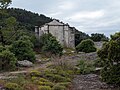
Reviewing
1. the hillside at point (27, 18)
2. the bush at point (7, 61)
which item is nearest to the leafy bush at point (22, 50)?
the bush at point (7, 61)

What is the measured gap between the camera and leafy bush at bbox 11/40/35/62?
29.8 metres

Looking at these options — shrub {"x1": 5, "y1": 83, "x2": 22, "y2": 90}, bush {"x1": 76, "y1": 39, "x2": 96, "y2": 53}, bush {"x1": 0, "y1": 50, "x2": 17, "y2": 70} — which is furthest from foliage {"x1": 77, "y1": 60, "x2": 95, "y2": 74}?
bush {"x1": 76, "y1": 39, "x2": 96, "y2": 53}

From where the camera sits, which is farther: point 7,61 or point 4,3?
point 4,3

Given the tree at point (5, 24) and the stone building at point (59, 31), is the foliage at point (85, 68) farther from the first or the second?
the stone building at point (59, 31)

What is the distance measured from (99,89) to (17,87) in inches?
196

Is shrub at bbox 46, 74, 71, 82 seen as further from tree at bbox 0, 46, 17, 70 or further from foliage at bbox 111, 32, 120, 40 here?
tree at bbox 0, 46, 17, 70

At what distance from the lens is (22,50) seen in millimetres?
29922

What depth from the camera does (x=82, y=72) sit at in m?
24.6

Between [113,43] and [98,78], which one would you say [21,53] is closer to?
[98,78]

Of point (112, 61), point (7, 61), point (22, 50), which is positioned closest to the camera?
point (112, 61)

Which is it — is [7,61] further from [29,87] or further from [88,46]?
[88,46]

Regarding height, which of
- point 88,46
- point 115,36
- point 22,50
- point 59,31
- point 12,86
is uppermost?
point 59,31

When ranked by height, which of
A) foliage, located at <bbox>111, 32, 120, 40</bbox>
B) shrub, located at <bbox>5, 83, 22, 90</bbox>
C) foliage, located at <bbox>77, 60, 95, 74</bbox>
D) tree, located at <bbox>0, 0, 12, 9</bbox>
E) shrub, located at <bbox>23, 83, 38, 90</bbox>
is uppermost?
tree, located at <bbox>0, 0, 12, 9</bbox>

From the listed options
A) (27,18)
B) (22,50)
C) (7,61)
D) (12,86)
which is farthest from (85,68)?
(27,18)
